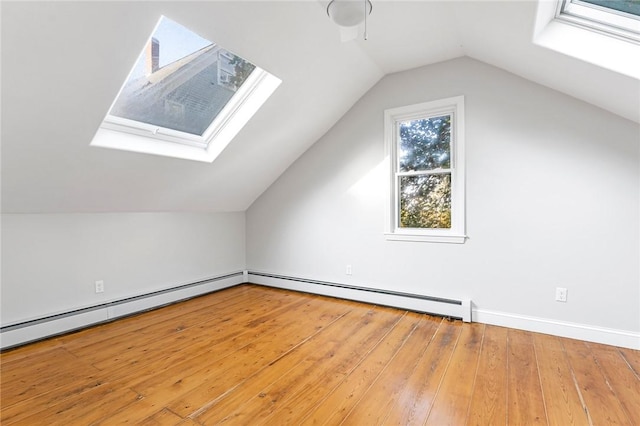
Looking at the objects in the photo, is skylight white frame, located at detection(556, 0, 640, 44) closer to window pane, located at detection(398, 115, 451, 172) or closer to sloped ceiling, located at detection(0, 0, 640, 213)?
sloped ceiling, located at detection(0, 0, 640, 213)

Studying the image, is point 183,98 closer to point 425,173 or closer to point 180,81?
point 180,81

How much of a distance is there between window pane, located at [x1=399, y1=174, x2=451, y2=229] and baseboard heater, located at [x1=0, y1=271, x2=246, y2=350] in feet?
8.45

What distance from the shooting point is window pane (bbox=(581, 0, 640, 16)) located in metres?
1.69

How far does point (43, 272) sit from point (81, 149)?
121cm

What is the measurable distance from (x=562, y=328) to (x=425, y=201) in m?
1.59

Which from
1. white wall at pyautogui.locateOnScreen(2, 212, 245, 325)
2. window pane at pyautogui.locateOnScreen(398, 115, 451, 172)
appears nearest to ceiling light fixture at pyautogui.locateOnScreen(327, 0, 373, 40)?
window pane at pyautogui.locateOnScreen(398, 115, 451, 172)

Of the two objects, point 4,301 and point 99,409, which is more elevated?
point 4,301

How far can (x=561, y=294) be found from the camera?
261cm

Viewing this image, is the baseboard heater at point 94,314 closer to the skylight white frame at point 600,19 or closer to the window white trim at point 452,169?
the window white trim at point 452,169

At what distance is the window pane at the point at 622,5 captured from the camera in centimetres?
169

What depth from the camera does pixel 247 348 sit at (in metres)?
2.43

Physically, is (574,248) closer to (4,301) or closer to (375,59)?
(375,59)

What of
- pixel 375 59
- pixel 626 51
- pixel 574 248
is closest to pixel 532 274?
pixel 574 248

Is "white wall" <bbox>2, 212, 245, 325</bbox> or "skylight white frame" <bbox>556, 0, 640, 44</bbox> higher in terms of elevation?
"skylight white frame" <bbox>556, 0, 640, 44</bbox>
